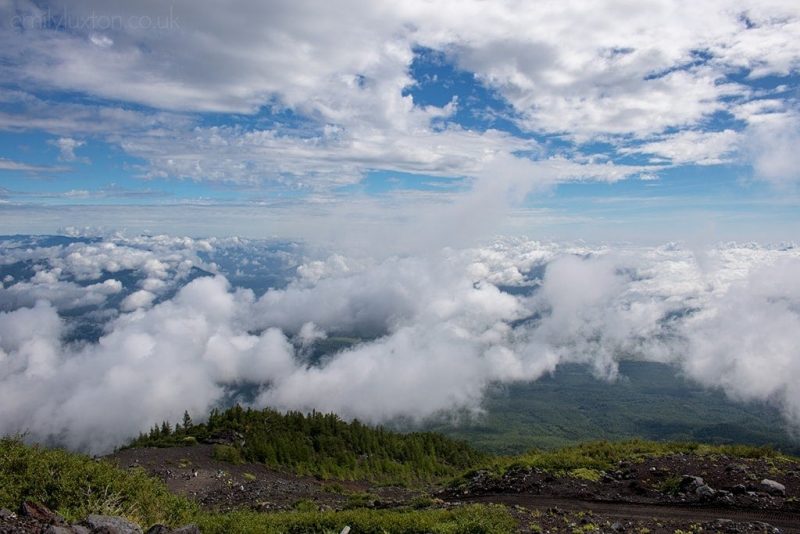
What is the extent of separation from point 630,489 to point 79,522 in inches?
907

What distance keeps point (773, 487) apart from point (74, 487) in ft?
93.2

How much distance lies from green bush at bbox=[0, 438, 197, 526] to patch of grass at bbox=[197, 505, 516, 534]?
164cm

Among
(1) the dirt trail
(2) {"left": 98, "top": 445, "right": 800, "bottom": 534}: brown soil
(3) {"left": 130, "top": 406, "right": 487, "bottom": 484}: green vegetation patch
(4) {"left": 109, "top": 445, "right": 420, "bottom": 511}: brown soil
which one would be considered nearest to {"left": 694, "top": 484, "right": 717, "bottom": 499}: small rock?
(2) {"left": 98, "top": 445, "right": 800, "bottom": 534}: brown soil

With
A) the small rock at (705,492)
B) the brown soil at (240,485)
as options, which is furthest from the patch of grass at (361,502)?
the small rock at (705,492)

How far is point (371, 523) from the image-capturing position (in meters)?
16.0

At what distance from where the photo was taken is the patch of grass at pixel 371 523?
14898 millimetres

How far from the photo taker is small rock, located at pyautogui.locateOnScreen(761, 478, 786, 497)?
21016mm

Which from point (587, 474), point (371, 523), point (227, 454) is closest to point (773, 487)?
point (587, 474)

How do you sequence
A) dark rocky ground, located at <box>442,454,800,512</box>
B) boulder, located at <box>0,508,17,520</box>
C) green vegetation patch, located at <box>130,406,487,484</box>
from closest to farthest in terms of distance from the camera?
boulder, located at <box>0,508,17,520</box> → dark rocky ground, located at <box>442,454,800,512</box> → green vegetation patch, located at <box>130,406,487,484</box>

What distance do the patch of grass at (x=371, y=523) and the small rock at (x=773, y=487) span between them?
1336cm

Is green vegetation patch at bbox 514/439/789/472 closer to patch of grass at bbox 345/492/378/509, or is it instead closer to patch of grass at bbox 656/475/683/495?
patch of grass at bbox 656/475/683/495

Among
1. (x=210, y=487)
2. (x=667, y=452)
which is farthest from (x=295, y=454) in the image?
(x=667, y=452)

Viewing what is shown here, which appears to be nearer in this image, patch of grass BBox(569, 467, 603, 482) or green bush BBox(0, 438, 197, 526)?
green bush BBox(0, 438, 197, 526)

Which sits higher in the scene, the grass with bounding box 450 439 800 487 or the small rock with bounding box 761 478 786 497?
the small rock with bounding box 761 478 786 497
